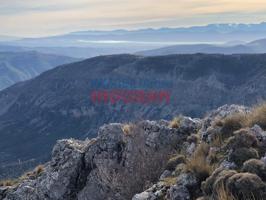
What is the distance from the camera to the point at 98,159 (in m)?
29.6

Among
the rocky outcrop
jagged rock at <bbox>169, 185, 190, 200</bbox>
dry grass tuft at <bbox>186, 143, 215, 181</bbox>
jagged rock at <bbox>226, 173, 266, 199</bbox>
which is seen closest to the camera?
jagged rock at <bbox>226, 173, 266, 199</bbox>

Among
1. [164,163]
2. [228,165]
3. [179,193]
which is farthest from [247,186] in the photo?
[164,163]

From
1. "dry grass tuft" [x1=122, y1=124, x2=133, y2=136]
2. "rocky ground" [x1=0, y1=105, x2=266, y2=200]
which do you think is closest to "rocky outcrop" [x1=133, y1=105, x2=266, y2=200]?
"rocky ground" [x1=0, y1=105, x2=266, y2=200]

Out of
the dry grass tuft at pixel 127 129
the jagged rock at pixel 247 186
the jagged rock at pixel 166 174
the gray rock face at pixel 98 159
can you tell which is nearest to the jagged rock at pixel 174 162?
the jagged rock at pixel 166 174

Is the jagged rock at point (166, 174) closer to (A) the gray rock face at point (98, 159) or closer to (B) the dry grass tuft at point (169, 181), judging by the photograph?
(B) the dry grass tuft at point (169, 181)

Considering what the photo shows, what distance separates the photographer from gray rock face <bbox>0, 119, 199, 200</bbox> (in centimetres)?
2569

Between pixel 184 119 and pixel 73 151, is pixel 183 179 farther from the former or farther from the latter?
pixel 73 151

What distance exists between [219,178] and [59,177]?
16954mm

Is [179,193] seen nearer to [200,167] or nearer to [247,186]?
[200,167]

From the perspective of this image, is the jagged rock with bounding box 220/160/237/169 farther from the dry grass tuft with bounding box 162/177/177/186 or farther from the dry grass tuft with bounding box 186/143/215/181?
the dry grass tuft with bounding box 162/177/177/186

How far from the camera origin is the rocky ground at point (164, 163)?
15.4 meters

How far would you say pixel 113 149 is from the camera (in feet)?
99.5

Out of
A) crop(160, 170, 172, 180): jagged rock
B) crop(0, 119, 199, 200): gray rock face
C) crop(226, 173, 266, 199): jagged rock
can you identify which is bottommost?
crop(0, 119, 199, 200): gray rock face

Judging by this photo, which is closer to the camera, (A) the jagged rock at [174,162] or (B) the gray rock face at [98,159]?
(A) the jagged rock at [174,162]
